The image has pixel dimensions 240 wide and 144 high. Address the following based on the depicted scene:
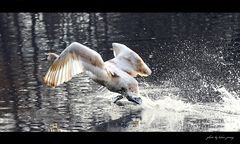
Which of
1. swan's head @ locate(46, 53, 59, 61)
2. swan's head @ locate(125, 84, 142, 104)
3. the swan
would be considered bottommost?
swan's head @ locate(125, 84, 142, 104)

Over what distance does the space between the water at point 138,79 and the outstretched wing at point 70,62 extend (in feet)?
1.69

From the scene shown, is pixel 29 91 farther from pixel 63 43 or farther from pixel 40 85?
pixel 63 43

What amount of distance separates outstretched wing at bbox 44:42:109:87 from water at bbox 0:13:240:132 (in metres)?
0.52

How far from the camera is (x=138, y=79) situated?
43.4 feet

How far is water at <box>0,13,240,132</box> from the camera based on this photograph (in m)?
10.6

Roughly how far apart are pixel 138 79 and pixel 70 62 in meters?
2.51

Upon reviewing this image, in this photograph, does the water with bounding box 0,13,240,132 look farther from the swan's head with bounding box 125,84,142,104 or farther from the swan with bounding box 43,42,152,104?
the swan with bounding box 43,42,152,104

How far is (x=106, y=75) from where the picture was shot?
1112 centimetres

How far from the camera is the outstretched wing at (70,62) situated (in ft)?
36.0

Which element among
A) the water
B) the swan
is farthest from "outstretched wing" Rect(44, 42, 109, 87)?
the water

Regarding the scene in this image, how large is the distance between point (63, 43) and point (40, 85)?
4390mm

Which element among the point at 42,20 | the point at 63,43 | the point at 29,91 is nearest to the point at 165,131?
the point at 29,91

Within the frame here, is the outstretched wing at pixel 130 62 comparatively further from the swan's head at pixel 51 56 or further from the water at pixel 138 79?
the swan's head at pixel 51 56

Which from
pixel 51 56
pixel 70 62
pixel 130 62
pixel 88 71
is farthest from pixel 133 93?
pixel 51 56
